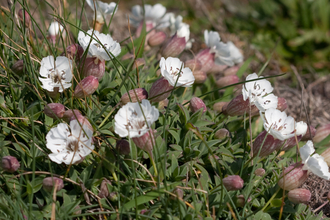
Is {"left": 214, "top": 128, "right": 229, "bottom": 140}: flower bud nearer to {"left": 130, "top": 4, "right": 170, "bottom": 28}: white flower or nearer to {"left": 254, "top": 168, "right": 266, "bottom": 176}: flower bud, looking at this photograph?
{"left": 254, "top": 168, "right": 266, "bottom": 176}: flower bud

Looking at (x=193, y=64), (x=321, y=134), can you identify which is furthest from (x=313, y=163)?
(x=193, y=64)

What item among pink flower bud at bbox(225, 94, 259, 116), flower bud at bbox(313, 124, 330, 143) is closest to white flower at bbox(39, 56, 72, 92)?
pink flower bud at bbox(225, 94, 259, 116)

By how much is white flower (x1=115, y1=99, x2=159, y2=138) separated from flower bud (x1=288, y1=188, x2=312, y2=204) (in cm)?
77

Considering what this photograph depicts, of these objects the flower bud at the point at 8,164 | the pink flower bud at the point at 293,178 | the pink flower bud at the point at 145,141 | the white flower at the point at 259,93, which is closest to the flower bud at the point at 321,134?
the white flower at the point at 259,93

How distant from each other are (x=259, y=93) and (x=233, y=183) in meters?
0.60

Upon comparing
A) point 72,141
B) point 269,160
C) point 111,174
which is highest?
point 72,141

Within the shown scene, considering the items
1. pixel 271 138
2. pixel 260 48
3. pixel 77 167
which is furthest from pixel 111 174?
pixel 260 48

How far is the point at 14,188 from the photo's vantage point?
137 centimetres

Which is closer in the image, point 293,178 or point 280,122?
point 293,178

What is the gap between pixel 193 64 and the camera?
80.9 inches

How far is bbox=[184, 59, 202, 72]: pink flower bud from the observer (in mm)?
2055

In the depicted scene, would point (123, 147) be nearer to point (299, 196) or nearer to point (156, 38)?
point (299, 196)

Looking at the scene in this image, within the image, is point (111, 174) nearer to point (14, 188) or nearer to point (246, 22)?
point (14, 188)

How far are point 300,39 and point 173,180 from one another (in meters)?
3.09
